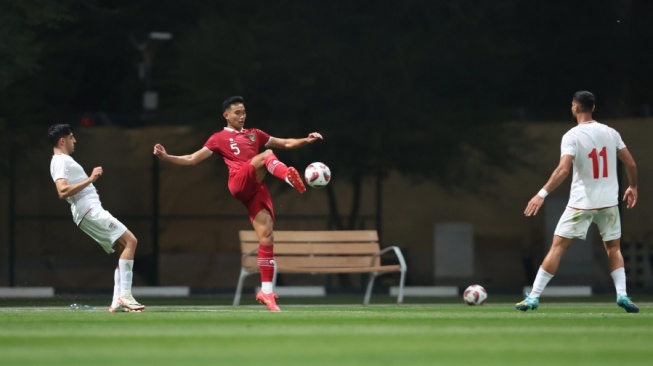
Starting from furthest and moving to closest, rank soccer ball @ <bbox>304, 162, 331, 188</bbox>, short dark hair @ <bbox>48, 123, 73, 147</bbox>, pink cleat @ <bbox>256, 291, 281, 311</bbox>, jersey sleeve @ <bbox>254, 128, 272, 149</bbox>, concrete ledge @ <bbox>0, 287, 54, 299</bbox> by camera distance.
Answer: concrete ledge @ <bbox>0, 287, 54, 299</bbox> → jersey sleeve @ <bbox>254, 128, 272, 149</bbox> → soccer ball @ <bbox>304, 162, 331, 188</bbox> → pink cleat @ <bbox>256, 291, 281, 311</bbox> → short dark hair @ <bbox>48, 123, 73, 147</bbox>

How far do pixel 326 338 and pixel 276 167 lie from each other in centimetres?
406

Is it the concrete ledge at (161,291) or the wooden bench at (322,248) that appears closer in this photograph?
the wooden bench at (322,248)

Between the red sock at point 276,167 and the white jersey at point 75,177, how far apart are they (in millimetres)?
1667

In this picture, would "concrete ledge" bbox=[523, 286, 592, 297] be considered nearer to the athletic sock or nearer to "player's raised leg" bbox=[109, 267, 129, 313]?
the athletic sock

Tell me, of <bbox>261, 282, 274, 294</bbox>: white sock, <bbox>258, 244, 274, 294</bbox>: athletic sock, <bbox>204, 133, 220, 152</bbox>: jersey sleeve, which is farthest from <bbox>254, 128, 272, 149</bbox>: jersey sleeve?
<bbox>261, 282, 274, 294</bbox>: white sock

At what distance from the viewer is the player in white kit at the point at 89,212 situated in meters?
13.1

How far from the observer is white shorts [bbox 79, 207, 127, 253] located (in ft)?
43.5

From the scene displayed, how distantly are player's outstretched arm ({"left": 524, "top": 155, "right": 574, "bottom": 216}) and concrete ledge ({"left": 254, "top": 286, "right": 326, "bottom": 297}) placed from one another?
8.63m

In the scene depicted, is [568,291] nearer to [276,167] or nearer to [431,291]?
[431,291]

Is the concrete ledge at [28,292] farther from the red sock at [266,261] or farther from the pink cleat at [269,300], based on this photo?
the pink cleat at [269,300]

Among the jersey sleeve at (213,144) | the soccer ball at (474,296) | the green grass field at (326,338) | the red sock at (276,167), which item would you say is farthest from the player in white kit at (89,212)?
the soccer ball at (474,296)

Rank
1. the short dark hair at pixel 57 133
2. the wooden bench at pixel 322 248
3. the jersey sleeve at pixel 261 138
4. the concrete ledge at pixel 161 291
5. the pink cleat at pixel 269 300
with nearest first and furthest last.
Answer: the short dark hair at pixel 57 133 → the pink cleat at pixel 269 300 → the jersey sleeve at pixel 261 138 → the wooden bench at pixel 322 248 → the concrete ledge at pixel 161 291

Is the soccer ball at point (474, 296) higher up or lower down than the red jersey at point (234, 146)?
lower down

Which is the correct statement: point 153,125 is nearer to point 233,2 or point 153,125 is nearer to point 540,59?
point 233,2
